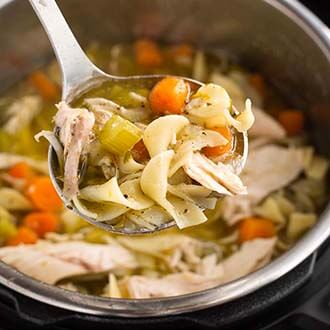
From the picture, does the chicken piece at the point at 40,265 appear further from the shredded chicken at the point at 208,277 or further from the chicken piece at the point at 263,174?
the chicken piece at the point at 263,174

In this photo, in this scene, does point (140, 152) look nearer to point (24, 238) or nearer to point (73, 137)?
point (73, 137)

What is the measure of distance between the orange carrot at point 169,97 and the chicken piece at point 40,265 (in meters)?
0.34

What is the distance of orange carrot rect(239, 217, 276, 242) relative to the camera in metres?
1.52

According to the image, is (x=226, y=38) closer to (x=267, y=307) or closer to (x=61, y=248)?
(x=61, y=248)

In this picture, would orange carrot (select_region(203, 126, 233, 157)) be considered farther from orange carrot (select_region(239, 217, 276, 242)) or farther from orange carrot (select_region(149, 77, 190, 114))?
orange carrot (select_region(239, 217, 276, 242))

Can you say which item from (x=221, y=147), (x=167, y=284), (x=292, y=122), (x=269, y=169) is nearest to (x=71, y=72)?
(x=221, y=147)

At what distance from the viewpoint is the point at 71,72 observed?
1.33 m

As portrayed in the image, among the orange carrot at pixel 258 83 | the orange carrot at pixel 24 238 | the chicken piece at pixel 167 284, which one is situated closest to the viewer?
the chicken piece at pixel 167 284

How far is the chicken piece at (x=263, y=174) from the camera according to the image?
156cm

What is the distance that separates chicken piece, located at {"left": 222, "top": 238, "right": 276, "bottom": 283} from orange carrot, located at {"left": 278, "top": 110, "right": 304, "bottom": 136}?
333mm

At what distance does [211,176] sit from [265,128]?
57 centimetres

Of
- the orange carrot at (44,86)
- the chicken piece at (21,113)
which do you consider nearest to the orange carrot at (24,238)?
the chicken piece at (21,113)

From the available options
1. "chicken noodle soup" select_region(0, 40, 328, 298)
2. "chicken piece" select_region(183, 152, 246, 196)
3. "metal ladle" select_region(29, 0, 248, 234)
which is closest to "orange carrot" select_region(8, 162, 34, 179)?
"chicken noodle soup" select_region(0, 40, 328, 298)

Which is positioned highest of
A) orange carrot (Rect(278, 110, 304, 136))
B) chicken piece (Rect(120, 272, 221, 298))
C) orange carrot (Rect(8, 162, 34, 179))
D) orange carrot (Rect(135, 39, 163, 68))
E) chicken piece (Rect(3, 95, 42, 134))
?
orange carrot (Rect(135, 39, 163, 68))
